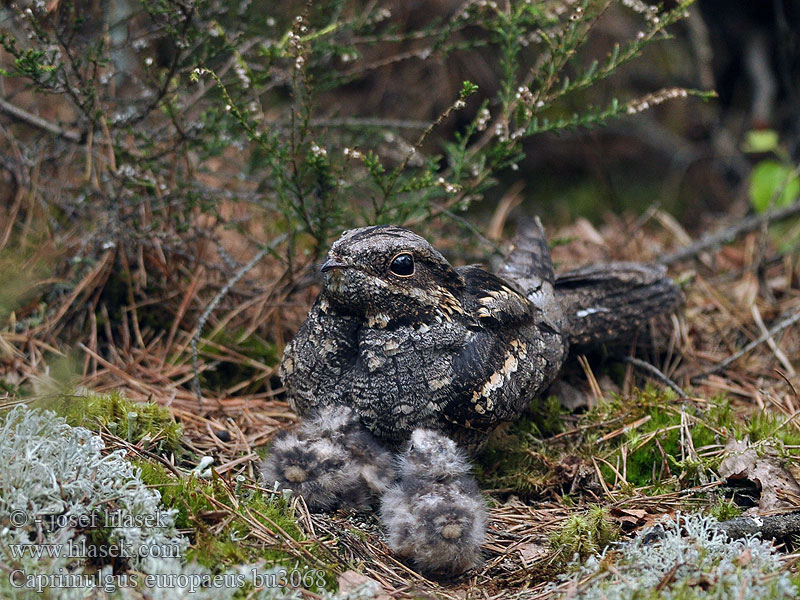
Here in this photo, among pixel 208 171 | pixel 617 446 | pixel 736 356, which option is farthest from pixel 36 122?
pixel 736 356

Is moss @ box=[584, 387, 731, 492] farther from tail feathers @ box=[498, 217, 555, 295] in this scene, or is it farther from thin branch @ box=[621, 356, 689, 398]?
tail feathers @ box=[498, 217, 555, 295]

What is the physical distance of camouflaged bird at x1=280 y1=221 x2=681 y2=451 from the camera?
2705mm

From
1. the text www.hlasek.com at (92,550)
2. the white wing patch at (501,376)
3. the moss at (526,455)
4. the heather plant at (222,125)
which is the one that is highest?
the heather plant at (222,125)

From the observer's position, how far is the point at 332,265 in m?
2.60

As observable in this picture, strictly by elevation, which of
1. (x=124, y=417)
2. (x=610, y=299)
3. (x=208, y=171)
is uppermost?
(x=208, y=171)

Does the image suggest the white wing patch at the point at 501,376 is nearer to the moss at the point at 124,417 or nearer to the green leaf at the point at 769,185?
the moss at the point at 124,417

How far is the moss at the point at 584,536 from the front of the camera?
239 cm

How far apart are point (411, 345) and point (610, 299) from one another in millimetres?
1395

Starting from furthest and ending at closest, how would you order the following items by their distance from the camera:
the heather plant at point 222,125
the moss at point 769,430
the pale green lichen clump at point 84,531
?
the heather plant at point 222,125, the moss at point 769,430, the pale green lichen clump at point 84,531

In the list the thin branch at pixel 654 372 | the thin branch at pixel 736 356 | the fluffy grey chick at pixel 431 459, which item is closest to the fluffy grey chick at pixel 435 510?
the fluffy grey chick at pixel 431 459

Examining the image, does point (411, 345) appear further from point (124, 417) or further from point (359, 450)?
point (124, 417)

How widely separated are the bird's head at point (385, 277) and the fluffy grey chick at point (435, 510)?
515 millimetres

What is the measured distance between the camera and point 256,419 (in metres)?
3.35

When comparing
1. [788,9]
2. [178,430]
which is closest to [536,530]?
[178,430]
